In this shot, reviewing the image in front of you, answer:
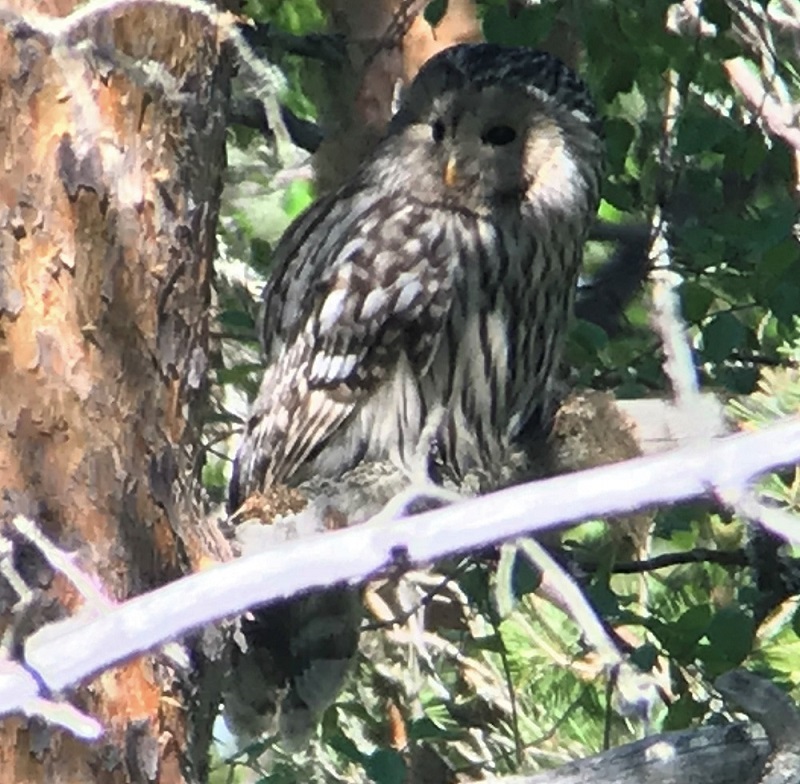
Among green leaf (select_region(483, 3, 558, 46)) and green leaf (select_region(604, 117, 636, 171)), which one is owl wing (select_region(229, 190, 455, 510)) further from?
green leaf (select_region(483, 3, 558, 46))

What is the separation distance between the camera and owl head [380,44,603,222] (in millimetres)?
2838

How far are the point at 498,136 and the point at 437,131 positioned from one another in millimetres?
112

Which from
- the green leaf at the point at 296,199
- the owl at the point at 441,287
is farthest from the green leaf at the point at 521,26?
the green leaf at the point at 296,199

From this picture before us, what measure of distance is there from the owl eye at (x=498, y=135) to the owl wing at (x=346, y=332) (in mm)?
164

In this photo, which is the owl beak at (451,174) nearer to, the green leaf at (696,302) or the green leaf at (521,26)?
the green leaf at (521,26)

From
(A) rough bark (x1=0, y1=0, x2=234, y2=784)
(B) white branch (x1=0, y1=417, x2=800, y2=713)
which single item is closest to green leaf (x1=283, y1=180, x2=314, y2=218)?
(A) rough bark (x1=0, y1=0, x2=234, y2=784)

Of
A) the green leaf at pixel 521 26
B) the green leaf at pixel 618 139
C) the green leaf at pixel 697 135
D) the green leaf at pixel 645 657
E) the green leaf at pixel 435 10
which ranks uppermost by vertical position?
the green leaf at pixel 435 10

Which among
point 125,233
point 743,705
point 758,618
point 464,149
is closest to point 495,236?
point 464,149

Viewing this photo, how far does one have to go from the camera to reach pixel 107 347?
6.55 feet

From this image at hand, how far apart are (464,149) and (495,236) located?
172mm

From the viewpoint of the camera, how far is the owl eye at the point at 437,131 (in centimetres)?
295

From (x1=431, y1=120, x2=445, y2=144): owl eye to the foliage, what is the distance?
24 cm

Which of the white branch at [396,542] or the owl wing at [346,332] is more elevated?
the owl wing at [346,332]

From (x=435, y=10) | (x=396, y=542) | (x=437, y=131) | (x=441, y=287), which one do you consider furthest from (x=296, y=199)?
(x=396, y=542)
